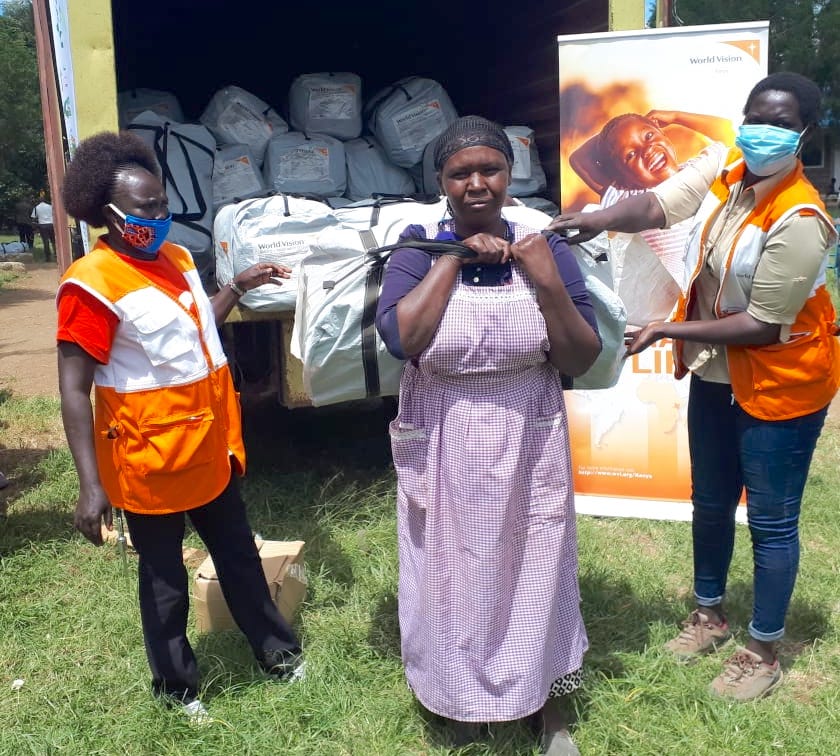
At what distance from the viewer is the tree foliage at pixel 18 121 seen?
755 inches

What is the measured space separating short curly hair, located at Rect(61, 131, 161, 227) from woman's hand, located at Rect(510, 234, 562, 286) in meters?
1.11

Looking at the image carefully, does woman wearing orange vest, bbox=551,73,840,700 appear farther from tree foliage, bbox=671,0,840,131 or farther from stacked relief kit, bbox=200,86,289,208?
tree foliage, bbox=671,0,840,131

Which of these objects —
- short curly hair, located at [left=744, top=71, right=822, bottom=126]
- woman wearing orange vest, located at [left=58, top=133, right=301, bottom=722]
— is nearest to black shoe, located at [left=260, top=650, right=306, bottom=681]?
woman wearing orange vest, located at [left=58, top=133, right=301, bottom=722]

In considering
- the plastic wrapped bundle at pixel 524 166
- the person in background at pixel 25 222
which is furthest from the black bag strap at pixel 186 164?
the person in background at pixel 25 222

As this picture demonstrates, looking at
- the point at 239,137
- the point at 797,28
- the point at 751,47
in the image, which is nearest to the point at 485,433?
the point at 751,47

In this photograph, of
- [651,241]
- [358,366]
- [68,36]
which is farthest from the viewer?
[651,241]

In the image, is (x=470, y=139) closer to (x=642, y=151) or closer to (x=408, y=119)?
(x=642, y=151)

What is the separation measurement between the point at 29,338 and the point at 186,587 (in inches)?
338

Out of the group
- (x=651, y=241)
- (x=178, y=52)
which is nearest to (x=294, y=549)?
(x=651, y=241)

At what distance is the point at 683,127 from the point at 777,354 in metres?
1.70

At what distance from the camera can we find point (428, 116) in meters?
5.27

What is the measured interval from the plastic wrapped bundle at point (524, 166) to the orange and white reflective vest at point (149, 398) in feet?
10.2

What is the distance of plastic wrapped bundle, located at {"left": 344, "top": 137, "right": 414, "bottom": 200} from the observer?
514cm

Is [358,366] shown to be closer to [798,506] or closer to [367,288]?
[367,288]
